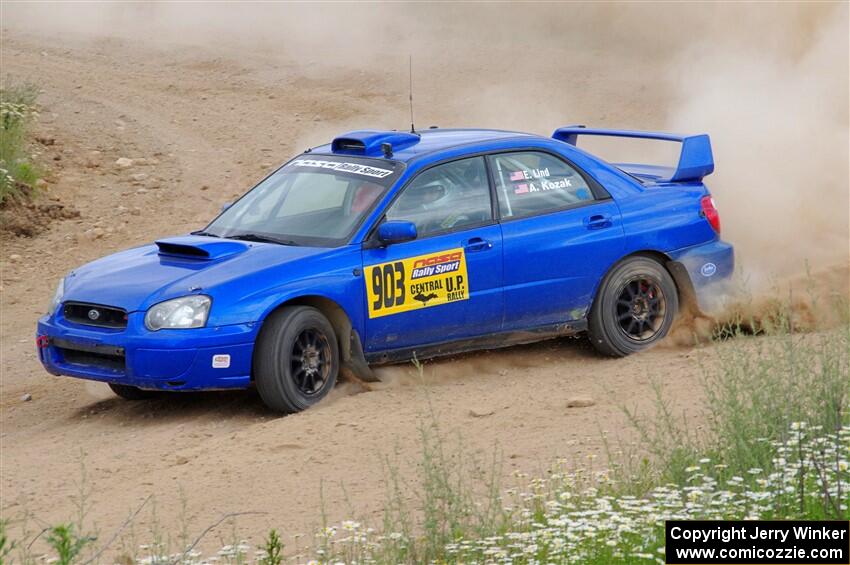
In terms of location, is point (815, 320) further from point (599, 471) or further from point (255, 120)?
point (255, 120)

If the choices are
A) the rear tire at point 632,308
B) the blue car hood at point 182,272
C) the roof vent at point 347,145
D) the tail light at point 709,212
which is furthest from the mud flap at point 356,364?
the tail light at point 709,212

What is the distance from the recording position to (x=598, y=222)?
382 inches

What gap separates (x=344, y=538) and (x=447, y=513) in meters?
0.45

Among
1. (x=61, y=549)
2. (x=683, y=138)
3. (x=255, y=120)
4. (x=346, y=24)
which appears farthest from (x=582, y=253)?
(x=346, y=24)

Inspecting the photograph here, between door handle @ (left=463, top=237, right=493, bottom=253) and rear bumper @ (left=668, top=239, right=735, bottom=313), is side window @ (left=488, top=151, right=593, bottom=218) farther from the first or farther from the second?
rear bumper @ (left=668, top=239, right=735, bottom=313)

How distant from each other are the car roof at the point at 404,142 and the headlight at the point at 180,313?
1.64 m

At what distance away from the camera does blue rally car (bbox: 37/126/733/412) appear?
8.52 m

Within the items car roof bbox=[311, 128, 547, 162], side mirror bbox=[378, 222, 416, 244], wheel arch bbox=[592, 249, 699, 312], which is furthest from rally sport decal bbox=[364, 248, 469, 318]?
wheel arch bbox=[592, 249, 699, 312]

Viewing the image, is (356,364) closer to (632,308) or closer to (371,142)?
(371,142)

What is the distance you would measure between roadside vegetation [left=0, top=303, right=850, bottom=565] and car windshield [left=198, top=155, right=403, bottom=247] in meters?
2.46

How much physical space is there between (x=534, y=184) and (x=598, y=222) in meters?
0.49

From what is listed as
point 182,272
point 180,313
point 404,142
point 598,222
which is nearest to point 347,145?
point 404,142

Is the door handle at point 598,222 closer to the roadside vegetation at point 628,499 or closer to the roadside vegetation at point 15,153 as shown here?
the roadside vegetation at point 628,499

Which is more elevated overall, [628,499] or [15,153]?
[15,153]
